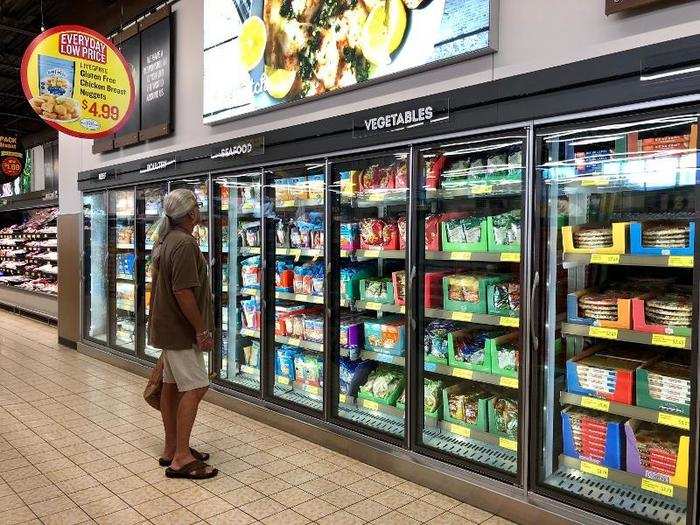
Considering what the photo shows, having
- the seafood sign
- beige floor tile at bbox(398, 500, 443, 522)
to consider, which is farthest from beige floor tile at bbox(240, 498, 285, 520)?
the seafood sign

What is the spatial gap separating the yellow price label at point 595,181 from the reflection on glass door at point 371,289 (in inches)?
46.1

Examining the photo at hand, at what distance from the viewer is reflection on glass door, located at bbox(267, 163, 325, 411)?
14.1 ft

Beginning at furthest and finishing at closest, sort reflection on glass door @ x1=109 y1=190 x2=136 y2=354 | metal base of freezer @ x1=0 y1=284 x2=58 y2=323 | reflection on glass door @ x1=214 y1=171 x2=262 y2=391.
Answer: metal base of freezer @ x1=0 y1=284 x2=58 y2=323 < reflection on glass door @ x1=109 y1=190 x2=136 y2=354 < reflection on glass door @ x1=214 y1=171 x2=262 y2=391

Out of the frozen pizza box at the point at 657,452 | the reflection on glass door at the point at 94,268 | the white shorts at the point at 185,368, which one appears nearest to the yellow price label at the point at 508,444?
the frozen pizza box at the point at 657,452

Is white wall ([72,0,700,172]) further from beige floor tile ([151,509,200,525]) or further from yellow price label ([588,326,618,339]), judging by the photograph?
beige floor tile ([151,509,200,525])

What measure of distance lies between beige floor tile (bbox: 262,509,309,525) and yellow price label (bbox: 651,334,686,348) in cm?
195

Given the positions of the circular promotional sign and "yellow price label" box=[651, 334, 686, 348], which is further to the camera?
the circular promotional sign

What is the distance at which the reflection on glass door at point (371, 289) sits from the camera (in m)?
3.73

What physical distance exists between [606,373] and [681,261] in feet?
2.16

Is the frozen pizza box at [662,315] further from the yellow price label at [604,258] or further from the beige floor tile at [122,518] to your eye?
the beige floor tile at [122,518]

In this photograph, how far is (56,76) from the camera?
15.5ft

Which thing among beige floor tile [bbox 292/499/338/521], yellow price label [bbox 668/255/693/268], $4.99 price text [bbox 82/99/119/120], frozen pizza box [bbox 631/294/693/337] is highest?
$4.99 price text [bbox 82/99/119/120]

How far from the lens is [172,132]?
5.78m

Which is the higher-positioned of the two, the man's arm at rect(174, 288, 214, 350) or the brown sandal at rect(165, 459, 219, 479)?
the man's arm at rect(174, 288, 214, 350)
